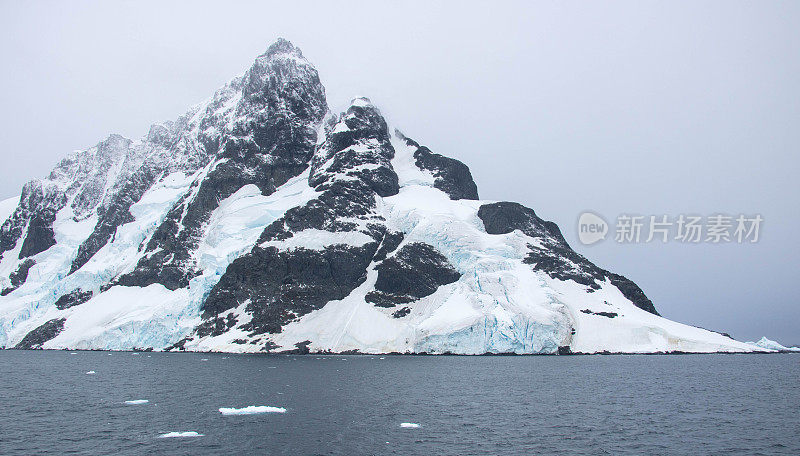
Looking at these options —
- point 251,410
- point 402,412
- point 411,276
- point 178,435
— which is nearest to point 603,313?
point 411,276

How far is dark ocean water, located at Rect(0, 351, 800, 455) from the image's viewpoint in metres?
44.8

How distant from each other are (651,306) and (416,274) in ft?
280

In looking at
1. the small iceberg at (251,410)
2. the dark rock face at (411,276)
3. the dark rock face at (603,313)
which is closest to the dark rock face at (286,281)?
the dark rock face at (411,276)

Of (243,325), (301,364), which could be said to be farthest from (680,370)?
(243,325)

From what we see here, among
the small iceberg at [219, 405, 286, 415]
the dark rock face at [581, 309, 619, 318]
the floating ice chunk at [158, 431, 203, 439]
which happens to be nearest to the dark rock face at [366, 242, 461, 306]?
the dark rock face at [581, 309, 619, 318]

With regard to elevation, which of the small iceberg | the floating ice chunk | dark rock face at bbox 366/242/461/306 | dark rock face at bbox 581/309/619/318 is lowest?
the floating ice chunk

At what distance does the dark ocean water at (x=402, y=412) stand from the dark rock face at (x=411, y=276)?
79.6 m

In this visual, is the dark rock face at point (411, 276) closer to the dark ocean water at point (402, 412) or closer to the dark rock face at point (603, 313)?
the dark rock face at point (603, 313)

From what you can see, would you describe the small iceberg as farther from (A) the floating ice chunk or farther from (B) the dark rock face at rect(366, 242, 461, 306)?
(B) the dark rock face at rect(366, 242, 461, 306)

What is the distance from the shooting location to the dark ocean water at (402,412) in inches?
1762

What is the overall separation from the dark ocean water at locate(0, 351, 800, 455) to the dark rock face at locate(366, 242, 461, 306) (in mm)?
79573

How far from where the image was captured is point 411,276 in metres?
187

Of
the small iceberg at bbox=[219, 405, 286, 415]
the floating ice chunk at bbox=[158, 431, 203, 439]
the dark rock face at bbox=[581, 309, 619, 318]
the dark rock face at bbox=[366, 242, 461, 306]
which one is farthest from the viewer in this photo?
the dark rock face at bbox=[366, 242, 461, 306]

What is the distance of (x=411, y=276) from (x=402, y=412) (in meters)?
127
